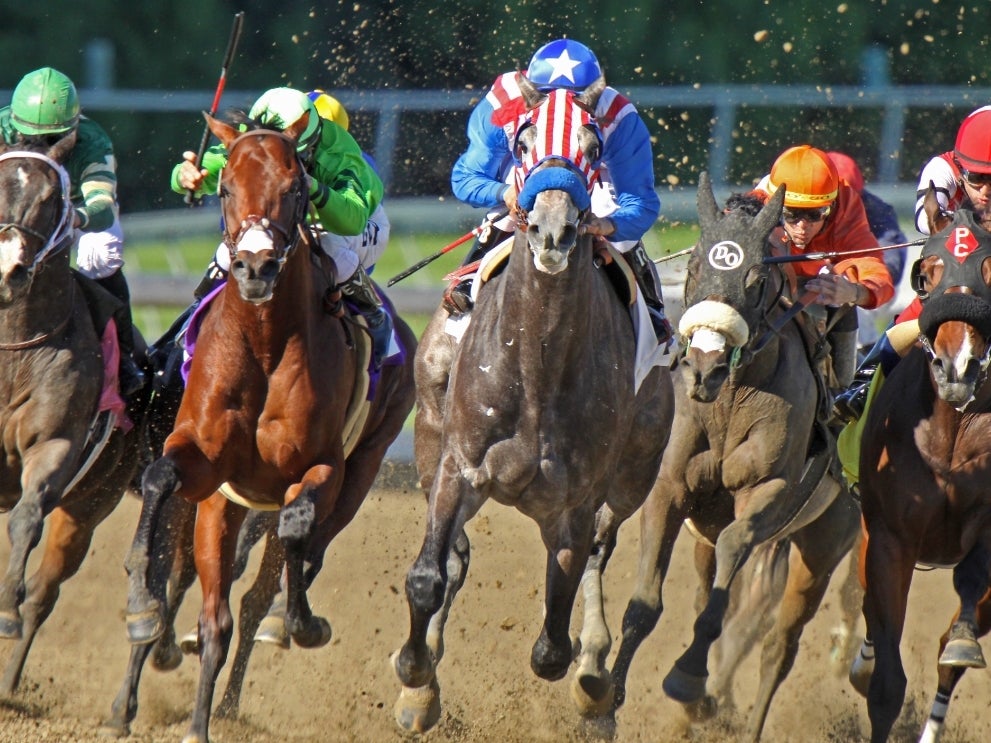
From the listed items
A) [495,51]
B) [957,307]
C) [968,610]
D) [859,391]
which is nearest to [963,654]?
[968,610]

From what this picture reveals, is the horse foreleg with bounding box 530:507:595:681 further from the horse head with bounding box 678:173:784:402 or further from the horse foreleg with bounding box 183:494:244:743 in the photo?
the horse foreleg with bounding box 183:494:244:743

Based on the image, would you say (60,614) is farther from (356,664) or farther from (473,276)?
(473,276)

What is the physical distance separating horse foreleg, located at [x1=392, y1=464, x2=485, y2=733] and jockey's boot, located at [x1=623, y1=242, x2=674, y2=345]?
3.81 feet

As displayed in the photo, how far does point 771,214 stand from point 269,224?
76.7 inches

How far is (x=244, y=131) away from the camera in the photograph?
6531 millimetres

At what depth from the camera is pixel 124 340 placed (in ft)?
24.6

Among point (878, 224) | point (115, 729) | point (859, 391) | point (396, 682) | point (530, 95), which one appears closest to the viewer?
point (530, 95)

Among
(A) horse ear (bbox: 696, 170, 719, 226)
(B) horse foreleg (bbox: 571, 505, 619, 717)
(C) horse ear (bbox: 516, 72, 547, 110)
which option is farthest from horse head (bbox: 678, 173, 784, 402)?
(B) horse foreleg (bbox: 571, 505, 619, 717)

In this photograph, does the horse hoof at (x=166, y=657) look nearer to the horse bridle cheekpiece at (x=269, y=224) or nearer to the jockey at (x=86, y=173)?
the jockey at (x=86, y=173)

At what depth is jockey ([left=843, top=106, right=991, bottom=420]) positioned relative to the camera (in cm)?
684

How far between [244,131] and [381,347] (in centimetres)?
131

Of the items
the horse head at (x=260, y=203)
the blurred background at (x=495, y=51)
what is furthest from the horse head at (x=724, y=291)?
the blurred background at (x=495, y=51)

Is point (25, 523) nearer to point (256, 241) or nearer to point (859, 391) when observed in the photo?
point (256, 241)

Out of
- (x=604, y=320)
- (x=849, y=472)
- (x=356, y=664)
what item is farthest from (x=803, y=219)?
(x=356, y=664)
